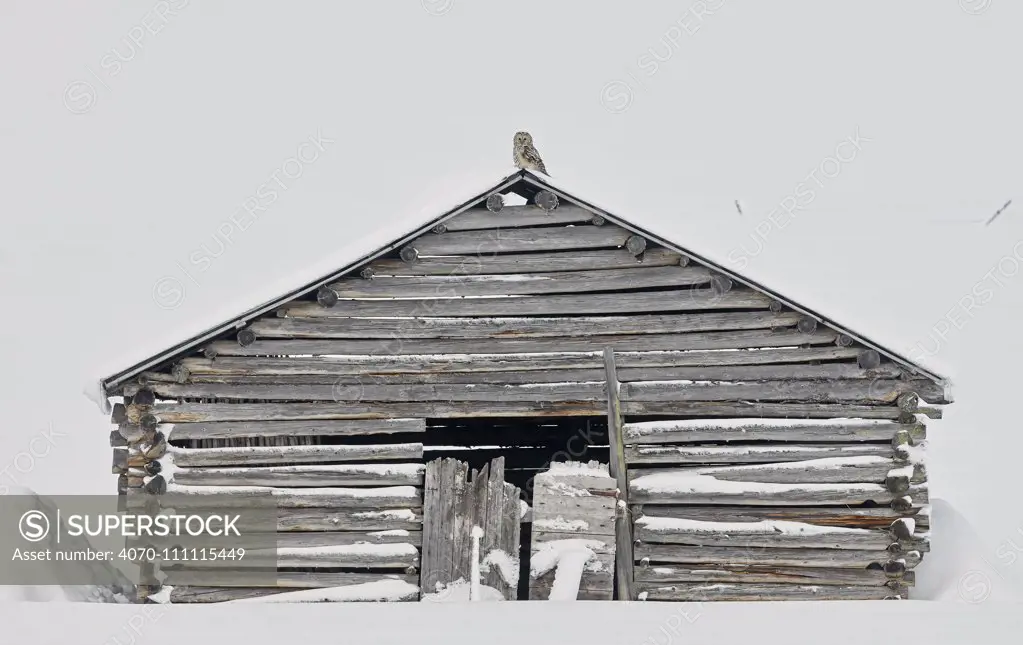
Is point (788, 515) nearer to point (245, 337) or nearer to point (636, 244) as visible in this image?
point (636, 244)

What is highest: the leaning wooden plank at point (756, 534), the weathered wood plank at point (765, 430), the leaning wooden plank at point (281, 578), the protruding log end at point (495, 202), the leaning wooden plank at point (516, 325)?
the protruding log end at point (495, 202)

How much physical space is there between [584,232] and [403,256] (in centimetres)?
170

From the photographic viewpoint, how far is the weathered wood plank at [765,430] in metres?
9.87

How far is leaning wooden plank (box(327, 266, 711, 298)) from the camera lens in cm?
995

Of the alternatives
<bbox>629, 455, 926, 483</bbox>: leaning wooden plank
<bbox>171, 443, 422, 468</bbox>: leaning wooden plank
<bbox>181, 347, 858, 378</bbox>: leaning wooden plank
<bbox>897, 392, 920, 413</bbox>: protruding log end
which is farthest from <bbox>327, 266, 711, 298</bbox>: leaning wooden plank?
<bbox>897, 392, 920, 413</bbox>: protruding log end

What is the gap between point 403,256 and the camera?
9938mm

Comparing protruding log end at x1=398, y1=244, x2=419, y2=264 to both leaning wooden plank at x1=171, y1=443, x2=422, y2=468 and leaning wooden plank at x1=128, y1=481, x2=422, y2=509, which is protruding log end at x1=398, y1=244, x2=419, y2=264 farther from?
leaning wooden plank at x1=128, y1=481, x2=422, y2=509

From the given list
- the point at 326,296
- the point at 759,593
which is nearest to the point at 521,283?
the point at 326,296

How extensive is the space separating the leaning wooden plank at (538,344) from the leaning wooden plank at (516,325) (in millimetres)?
54

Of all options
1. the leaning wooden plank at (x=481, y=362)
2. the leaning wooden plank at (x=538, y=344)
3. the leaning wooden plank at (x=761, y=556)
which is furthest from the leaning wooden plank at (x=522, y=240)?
the leaning wooden plank at (x=761, y=556)

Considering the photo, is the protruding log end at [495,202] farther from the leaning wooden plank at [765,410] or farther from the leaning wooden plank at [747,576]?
the leaning wooden plank at [747,576]

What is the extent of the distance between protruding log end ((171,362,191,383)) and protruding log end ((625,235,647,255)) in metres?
4.23

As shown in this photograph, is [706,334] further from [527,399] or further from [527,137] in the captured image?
[527,137]

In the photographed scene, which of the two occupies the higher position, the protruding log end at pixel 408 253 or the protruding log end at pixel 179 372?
the protruding log end at pixel 408 253
